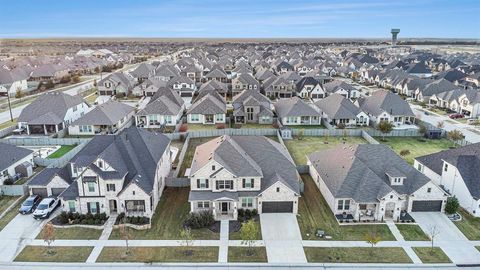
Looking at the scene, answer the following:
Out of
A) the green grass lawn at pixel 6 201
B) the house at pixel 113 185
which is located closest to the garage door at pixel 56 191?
the house at pixel 113 185

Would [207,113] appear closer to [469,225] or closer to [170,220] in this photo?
[170,220]

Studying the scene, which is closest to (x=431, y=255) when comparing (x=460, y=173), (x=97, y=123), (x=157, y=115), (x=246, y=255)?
(x=460, y=173)

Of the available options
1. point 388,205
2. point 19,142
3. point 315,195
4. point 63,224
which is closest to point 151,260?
point 63,224

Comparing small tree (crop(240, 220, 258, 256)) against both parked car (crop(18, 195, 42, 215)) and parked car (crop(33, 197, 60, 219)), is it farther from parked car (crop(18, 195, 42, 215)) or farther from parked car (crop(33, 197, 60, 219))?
parked car (crop(18, 195, 42, 215))

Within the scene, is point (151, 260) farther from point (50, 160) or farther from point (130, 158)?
point (50, 160)

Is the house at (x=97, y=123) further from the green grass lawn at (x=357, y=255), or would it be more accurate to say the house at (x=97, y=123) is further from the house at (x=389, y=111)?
the house at (x=389, y=111)

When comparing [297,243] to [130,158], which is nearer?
[297,243]

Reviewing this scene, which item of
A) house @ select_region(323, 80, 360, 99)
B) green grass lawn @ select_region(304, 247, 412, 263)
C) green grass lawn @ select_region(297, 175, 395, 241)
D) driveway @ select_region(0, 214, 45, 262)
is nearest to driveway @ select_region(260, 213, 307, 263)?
green grass lawn @ select_region(297, 175, 395, 241)
